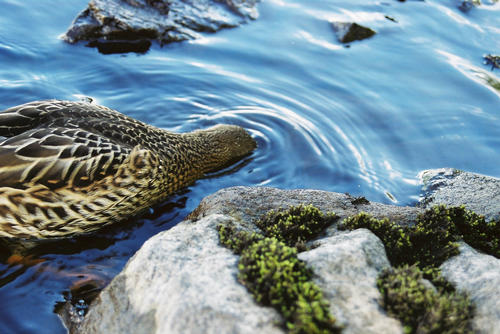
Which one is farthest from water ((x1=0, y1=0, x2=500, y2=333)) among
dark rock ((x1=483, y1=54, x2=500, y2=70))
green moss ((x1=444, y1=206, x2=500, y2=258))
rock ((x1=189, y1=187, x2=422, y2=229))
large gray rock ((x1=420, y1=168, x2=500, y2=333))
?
green moss ((x1=444, y1=206, x2=500, y2=258))

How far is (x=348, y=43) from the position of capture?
396 inches

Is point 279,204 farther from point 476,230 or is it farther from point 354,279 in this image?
point 476,230

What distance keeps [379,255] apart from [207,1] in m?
9.17

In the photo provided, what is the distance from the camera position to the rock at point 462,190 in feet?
16.4

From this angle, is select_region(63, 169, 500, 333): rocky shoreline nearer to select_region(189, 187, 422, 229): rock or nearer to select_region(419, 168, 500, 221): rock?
Result: select_region(189, 187, 422, 229): rock

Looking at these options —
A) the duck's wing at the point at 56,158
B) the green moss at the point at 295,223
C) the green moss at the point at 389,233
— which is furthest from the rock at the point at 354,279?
the duck's wing at the point at 56,158

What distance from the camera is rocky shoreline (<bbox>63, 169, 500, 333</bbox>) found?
281 cm

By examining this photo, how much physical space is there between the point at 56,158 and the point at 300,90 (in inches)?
207

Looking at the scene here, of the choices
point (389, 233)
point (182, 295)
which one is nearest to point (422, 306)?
point (389, 233)

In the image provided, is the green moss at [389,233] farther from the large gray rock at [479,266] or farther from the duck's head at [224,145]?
the duck's head at [224,145]

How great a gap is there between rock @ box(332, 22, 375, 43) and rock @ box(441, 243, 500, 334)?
23.2 feet

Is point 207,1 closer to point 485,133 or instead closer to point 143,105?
point 143,105

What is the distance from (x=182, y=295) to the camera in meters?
2.97

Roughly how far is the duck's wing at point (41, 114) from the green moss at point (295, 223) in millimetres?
2547
